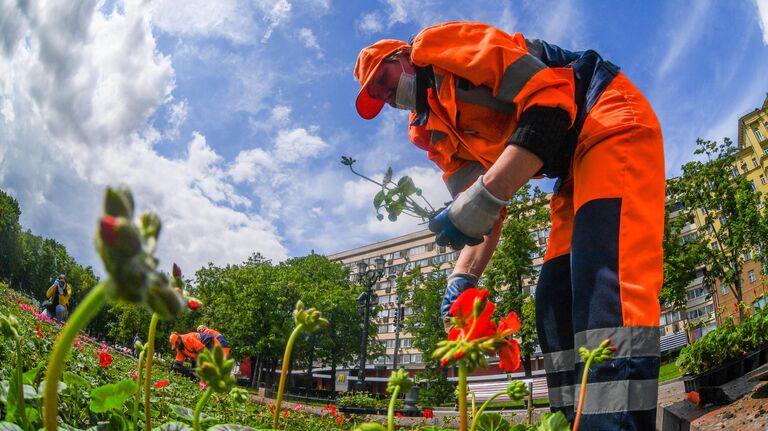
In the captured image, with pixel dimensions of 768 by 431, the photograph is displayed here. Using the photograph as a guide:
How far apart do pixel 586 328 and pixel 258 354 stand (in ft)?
111

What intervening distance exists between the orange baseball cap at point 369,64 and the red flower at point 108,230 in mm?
1755

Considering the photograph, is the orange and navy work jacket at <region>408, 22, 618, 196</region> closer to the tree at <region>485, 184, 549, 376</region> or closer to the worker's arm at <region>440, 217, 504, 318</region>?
the worker's arm at <region>440, 217, 504, 318</region>

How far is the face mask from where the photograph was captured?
1.97 metres

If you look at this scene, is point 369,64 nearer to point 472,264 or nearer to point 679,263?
point 472,264

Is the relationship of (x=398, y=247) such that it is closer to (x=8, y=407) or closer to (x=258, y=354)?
(x=258, y=354)

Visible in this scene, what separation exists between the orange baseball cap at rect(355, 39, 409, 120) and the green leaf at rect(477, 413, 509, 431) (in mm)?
1410

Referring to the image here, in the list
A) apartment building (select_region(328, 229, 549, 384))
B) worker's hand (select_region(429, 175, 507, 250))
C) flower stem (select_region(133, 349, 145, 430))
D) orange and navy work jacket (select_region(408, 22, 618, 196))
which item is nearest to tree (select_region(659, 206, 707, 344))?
orange and navy work jacket (select_region(408, 22, 618, 196))

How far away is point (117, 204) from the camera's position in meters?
0.36

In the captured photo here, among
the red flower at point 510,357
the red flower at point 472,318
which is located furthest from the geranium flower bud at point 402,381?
the red flower at point 510,357

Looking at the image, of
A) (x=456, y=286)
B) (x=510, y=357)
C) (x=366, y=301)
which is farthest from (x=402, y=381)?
(x=366, y=301)

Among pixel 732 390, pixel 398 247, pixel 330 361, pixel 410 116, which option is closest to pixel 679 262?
pixel 732 390

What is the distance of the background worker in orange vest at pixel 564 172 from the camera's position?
120 cm

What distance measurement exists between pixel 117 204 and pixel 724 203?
23552mm

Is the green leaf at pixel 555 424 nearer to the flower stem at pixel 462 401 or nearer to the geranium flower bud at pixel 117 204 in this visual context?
the flower stem at pixel 462 401
